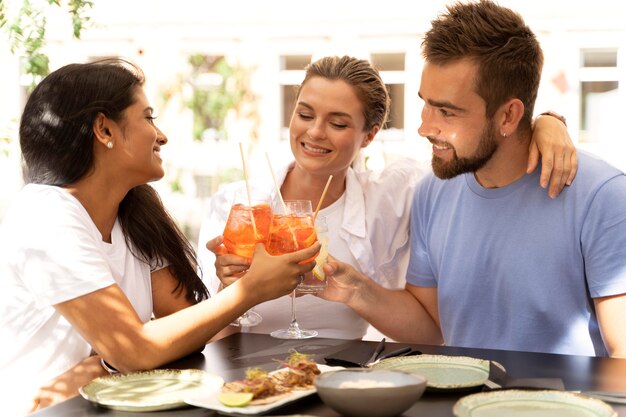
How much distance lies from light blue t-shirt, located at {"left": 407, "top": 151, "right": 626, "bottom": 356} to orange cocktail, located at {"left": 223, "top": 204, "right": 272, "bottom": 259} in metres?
0.75

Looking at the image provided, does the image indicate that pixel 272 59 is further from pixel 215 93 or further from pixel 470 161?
pixel 470 161

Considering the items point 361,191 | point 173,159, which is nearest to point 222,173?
point 173,159

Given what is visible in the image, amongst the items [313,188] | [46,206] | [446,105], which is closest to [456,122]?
[446,105]

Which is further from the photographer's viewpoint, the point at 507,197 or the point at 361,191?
the point at 361,191

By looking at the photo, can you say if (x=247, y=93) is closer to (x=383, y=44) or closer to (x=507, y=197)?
(x=383, y=44)

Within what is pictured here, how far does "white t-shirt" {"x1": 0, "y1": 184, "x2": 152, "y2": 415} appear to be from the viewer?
7.52 feet

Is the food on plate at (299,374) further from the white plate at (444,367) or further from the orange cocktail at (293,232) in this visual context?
the orange cocktail at (293,232)

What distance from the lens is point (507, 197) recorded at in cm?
288

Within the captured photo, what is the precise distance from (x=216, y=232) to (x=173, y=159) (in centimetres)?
1066

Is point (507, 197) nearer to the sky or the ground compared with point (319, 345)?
nearer to the sky

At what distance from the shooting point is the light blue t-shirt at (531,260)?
2.70 metres

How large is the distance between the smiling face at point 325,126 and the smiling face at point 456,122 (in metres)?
0.41

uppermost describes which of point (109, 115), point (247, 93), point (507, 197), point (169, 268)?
point (247, 93)

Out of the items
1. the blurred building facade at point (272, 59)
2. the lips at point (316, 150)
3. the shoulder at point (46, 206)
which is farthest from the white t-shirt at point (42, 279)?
the blurred building facade at point (272, 59)
